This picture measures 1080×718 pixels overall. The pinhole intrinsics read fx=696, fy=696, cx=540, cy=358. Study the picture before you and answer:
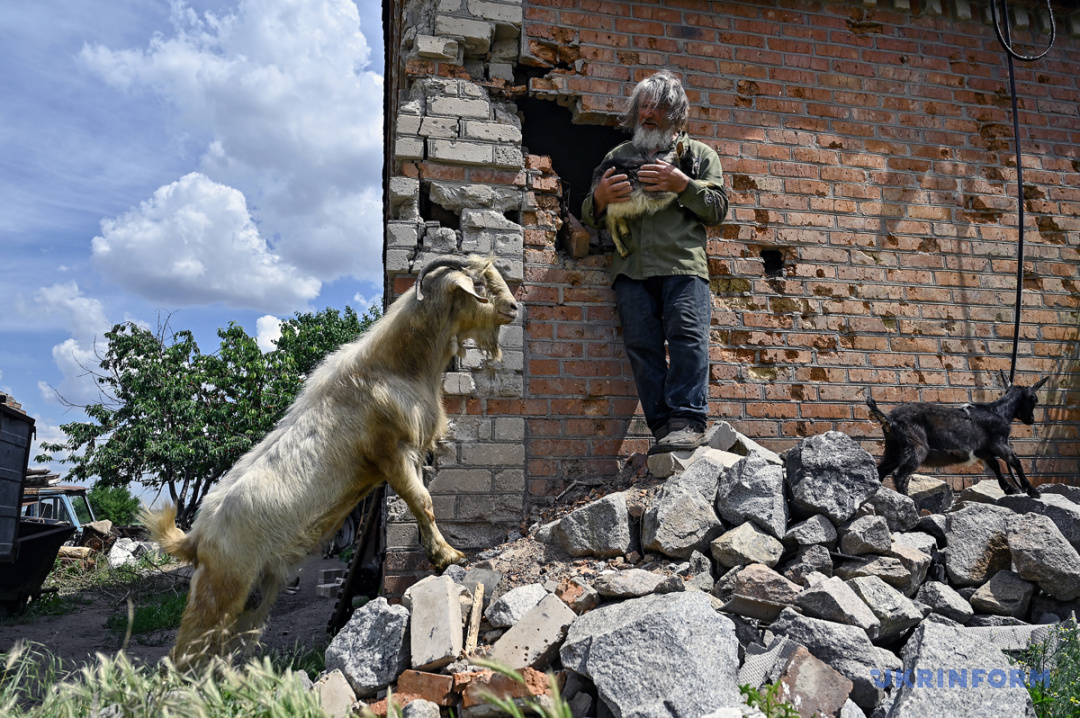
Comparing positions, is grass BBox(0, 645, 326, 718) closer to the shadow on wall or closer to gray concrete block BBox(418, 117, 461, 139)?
gray concrete block BBox(418, 117, 461, 139)

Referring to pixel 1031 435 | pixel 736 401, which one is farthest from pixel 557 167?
pixel 1031 435

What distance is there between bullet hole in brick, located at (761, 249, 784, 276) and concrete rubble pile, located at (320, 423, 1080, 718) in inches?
76.1

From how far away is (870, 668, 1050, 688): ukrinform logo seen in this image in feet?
8.93

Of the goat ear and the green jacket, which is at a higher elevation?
the green jacket

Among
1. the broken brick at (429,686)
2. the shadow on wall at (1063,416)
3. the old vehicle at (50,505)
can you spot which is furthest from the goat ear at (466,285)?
the old vehicle at (50,505)

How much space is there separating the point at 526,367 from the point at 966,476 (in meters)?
3.49

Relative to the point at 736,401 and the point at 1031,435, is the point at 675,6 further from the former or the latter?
the point at 1031,435

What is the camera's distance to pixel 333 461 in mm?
3662

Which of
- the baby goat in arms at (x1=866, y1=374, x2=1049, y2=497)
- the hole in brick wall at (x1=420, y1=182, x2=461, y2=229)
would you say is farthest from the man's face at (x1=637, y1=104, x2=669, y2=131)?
the baby goat in arms at (x1=866, y1=374, x2=1049, y2=497)

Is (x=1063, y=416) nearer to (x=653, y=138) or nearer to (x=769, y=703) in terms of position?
(x=653, y=138)

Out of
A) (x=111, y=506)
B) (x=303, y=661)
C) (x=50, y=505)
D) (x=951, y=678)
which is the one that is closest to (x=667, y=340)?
(x=951, y=678)

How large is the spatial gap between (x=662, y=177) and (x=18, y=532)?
6.25 meters

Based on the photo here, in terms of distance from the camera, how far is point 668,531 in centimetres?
349

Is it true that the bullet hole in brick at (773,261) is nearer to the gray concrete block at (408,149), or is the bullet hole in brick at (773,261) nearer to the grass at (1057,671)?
the gray concrete block at (408,149)
